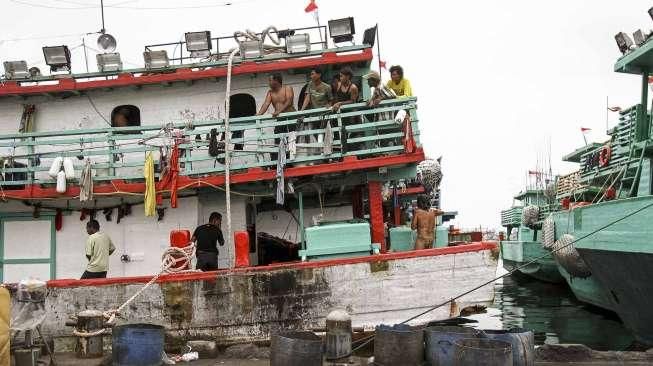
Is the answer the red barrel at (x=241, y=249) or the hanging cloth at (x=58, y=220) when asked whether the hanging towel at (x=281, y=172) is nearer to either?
the red barrel at (x=241, y=249)

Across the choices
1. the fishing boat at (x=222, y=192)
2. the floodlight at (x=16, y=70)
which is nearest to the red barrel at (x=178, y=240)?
the fishing boat at (x=222, y=192)

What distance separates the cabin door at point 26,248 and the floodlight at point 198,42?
4.19 metres

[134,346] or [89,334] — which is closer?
[134,346]

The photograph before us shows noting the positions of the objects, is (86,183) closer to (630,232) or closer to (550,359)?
(550,359)

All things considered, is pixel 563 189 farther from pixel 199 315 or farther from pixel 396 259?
pixel 199 315

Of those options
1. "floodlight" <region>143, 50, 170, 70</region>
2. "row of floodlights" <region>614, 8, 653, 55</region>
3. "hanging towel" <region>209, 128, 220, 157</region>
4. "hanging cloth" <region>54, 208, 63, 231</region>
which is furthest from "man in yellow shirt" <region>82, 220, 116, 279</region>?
"row of floodlights" <region>614, 8, 653, 55</region>

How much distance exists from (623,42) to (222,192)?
10168 mm

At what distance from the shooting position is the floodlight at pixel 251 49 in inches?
423

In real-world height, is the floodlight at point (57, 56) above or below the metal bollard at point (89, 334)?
above

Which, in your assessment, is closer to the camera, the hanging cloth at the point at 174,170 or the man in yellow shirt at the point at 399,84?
the hanging cloth at the point at 174,170

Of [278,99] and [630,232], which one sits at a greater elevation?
[278,99]

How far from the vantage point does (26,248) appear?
10.5 meters

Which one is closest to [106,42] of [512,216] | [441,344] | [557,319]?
[441,344]

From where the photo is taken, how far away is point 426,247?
9.92 m
